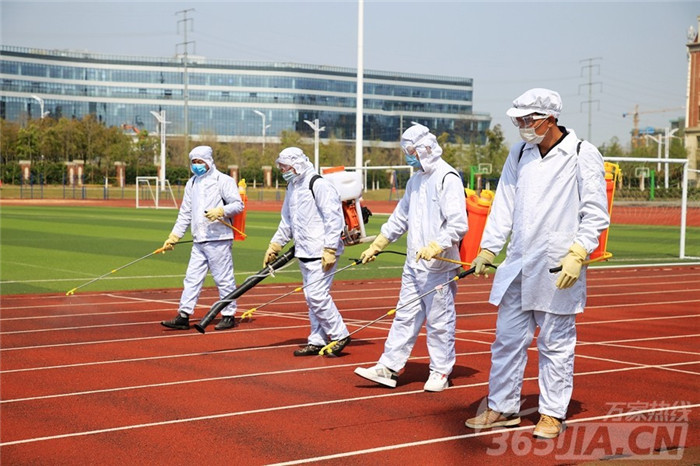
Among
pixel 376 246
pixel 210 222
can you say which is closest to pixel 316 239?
pixel 376 246

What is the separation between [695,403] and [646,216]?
101ft

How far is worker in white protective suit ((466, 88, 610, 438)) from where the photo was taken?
20.0ft

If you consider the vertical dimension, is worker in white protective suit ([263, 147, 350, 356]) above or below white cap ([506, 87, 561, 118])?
below

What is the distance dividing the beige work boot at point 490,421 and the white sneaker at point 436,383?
1068 millimetres

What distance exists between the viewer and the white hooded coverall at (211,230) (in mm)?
11398

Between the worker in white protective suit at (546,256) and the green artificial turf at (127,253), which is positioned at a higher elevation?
the worker in white protective suit at (546,256)

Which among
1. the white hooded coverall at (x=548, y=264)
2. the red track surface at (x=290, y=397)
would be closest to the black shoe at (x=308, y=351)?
the red track surface at (x=290, y=397)

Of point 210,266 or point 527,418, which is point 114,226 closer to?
point 210,266

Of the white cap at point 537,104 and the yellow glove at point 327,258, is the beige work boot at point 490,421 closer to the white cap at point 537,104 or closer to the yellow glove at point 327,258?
the white cap at point 537,104

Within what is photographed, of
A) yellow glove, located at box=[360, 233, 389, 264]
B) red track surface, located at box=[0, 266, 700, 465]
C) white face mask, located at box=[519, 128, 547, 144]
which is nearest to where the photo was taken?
Result: red track surface, located at box=[0, 266, 700, 465]

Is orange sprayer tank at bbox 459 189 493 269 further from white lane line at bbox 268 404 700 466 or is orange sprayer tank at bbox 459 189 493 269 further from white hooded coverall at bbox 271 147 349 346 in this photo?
white lane line at bbox 268 404 700 466

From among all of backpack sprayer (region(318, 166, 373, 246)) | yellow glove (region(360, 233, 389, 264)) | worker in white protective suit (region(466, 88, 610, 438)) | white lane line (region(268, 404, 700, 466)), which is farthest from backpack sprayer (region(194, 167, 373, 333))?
white lane line (region(268, 404, 700, 466))

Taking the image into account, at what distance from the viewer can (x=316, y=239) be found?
9273 mm

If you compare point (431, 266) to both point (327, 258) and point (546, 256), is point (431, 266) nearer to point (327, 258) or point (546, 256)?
point (546, 256)
